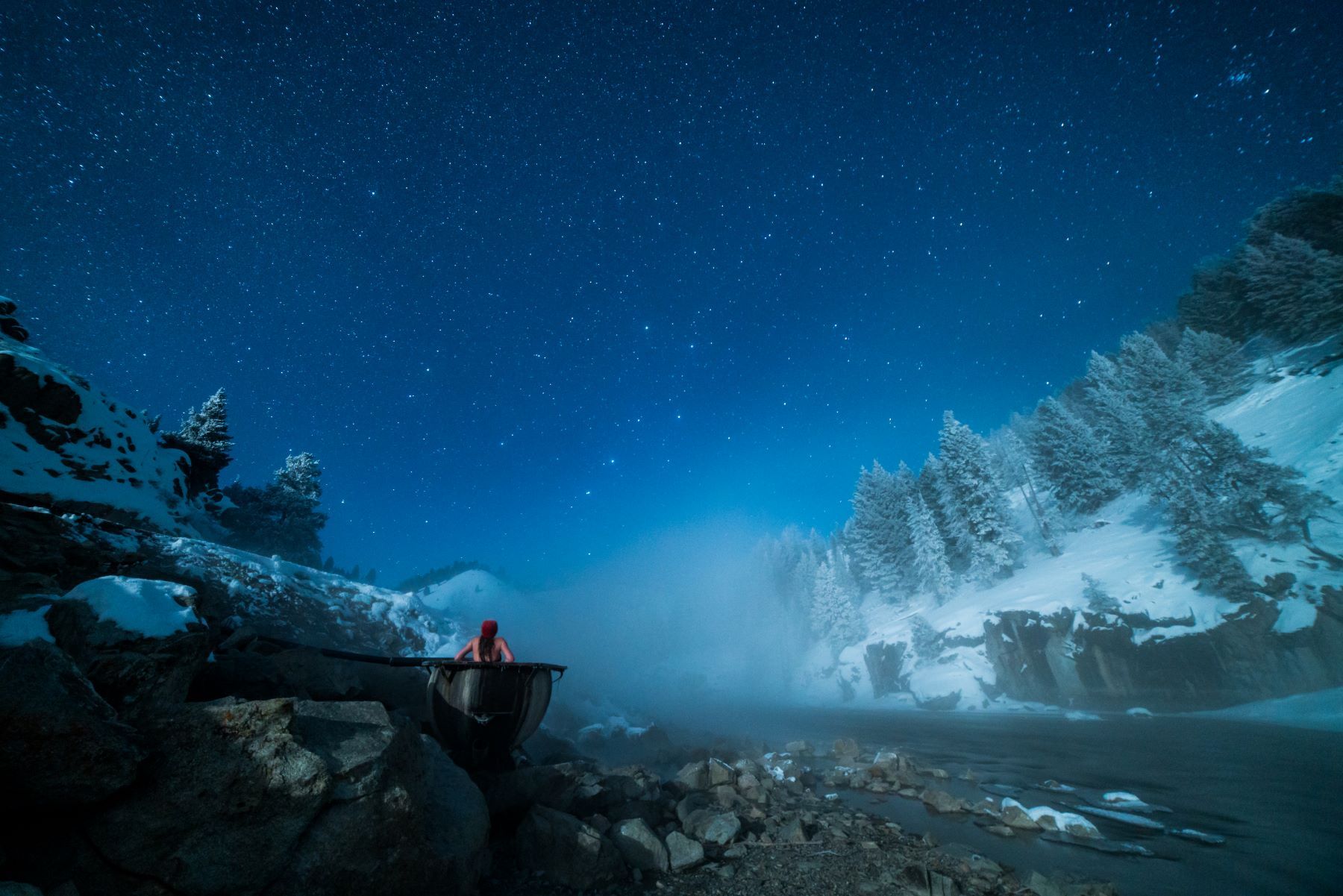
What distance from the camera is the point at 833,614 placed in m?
52.9

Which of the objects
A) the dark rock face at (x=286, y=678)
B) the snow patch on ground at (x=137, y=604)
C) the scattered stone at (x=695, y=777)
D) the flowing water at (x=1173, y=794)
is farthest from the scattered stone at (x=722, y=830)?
the snow patch on ground at (x=137, y=604)

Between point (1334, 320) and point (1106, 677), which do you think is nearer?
point (1106, 677)

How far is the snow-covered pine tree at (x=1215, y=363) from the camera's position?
144 ft

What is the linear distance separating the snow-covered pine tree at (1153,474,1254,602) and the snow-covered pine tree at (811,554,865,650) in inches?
1141

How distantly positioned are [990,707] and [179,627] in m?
42.6

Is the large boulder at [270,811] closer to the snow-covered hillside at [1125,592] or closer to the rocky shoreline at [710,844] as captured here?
the rocky shoreline at [710,844]

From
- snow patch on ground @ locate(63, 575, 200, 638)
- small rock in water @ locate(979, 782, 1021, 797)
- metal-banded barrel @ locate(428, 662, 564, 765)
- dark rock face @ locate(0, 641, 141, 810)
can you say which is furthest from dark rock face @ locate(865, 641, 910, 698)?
dark rock face @ locate(0, 641, 141, 810)

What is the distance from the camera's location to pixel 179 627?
4965 millimetres

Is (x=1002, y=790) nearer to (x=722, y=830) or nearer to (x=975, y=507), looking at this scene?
(x=722, y=830)

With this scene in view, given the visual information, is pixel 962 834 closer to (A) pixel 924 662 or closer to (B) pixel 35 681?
(B) pixel 35 681

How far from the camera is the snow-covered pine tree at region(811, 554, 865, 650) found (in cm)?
5084

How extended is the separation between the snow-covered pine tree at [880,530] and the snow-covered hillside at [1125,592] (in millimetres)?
4225

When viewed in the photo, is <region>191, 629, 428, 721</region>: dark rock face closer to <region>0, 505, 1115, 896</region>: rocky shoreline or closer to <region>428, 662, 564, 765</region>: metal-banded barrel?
<region>0, 505, 1115, 896</region>: rocky shoreline

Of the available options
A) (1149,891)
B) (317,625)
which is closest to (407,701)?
(317,625)
